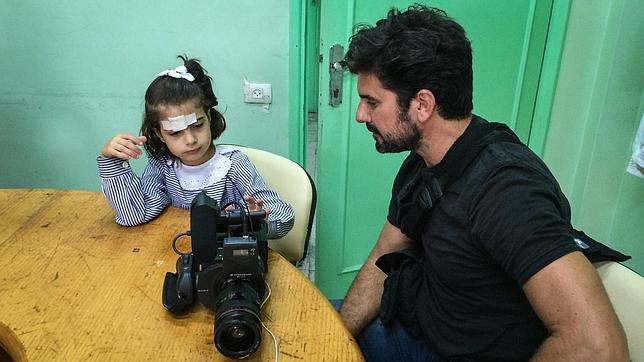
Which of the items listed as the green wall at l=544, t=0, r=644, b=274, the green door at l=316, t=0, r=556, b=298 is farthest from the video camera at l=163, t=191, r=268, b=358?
the green wall at l=544, t=0, r=644, b=274

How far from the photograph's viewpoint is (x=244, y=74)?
217cm

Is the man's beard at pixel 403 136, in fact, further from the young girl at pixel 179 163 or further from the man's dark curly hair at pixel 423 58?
the young girl at pixel 179 163

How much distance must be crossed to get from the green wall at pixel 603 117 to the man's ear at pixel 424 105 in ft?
3.85

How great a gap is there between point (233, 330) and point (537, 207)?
1.89ft

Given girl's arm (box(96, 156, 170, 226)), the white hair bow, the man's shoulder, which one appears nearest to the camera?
the man's shoulder

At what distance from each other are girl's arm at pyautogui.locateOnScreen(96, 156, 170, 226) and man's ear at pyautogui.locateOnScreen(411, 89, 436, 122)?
77 centimetres

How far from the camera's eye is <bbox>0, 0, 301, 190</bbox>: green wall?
2.07m

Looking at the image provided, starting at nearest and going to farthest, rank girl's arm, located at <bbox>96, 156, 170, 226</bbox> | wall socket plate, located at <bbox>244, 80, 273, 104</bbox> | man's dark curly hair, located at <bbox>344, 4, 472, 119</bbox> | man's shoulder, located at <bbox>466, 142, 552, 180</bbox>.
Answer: man's shoulder, located at <bbox>466, 142, 552, 180</bbox> → man's dark curly hair, located at <bbox>344, 4, 472, 119</bbox> → girl's arm, located at <bbox>96, 156, 170, 226</bbox> → wall socket plate, located at <bbox>244, 80, 273, 104</bbox>

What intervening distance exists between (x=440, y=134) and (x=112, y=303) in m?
0.80

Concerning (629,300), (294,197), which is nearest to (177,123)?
(294,197)

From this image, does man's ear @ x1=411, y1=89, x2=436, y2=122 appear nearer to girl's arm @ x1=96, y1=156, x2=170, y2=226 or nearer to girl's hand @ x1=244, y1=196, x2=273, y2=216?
girl's hand @ x1=244, y1=196, x2=273, y2=216

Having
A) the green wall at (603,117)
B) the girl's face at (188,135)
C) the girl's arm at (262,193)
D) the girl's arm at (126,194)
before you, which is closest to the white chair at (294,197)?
the girl's arm at (262,193)

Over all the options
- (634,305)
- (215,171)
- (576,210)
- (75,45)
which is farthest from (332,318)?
(75,45)

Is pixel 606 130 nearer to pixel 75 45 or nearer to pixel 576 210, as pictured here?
pixel 576 210
